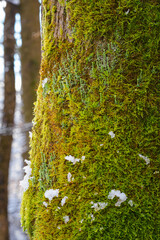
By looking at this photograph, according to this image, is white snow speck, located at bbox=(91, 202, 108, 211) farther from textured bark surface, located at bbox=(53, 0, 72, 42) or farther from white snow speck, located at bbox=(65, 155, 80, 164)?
textured bark surface, located at bbox=(53, 0, 72, 42)

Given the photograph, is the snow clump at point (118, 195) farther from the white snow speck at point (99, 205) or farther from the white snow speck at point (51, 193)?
the white snow speck at point (51, 193)

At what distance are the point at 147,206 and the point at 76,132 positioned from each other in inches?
15.8

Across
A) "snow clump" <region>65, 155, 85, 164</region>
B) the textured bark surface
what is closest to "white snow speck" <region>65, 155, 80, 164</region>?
"snow clump" <region>65, 155, 85, 164</region>

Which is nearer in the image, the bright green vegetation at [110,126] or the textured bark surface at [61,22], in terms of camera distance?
the bright green vegetation at [110,126]

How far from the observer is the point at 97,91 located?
793 mm

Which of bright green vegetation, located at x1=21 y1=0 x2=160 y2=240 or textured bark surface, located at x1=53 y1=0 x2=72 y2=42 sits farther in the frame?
textured bark surface, located at x1=53 y1=0 x2=72 y2=42

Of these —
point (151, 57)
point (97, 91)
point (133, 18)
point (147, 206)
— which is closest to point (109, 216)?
point (147, 206)

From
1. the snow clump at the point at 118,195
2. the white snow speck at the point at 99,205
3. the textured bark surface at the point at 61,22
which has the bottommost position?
the white snow speck at the point at 99,205

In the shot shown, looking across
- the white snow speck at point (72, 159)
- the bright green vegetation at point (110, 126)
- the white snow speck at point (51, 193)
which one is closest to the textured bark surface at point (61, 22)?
the bright green vegetation at point (110, 126)

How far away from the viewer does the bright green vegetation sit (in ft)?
2.44

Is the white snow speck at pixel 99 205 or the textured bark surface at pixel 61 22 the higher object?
the textured bark surface at pixel 61 22

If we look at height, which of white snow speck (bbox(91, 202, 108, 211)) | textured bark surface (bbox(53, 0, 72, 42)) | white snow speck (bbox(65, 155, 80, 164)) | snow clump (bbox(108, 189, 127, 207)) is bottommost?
white snow speck (bbox(91, 202, 108, 211))

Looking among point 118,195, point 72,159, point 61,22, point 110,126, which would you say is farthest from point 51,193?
point 61,22

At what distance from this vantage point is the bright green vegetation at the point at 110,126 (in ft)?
2.44
